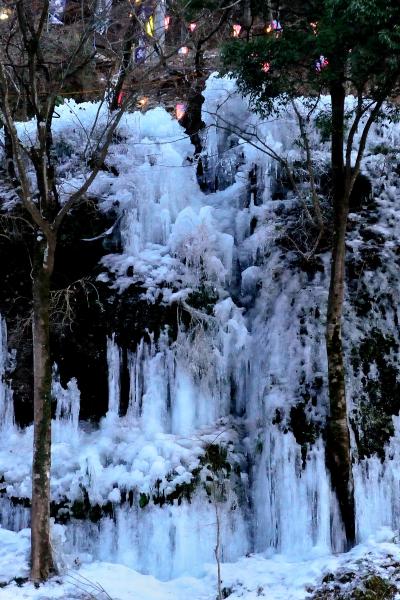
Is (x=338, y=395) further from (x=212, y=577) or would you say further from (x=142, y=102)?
(x=142, y=102)

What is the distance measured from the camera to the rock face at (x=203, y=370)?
7133 mm

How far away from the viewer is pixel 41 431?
5922 mm

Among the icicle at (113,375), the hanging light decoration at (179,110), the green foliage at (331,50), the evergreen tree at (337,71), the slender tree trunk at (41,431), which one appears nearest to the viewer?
the green foliage at (331,50)

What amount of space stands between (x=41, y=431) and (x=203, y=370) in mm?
2790

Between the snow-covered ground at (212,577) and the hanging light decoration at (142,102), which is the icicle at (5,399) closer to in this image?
the snow-covered ground at (212,577)

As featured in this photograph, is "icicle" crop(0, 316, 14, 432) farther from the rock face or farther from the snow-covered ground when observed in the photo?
the snow-covered ground

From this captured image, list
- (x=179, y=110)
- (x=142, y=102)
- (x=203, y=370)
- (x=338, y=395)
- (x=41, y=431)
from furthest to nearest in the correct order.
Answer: (x=142, y=102)
(x=179, y=110)
(x=203, y=370)
(x=338, y=395)
(x=41, y=431)

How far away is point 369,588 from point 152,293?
5045 mm

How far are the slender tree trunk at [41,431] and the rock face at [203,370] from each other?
1197 mm

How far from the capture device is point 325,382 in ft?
25.1

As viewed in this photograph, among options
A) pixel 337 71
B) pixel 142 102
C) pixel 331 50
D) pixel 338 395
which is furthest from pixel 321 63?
pixel 142 102

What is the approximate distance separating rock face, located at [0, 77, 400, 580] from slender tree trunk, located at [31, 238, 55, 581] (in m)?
1.20

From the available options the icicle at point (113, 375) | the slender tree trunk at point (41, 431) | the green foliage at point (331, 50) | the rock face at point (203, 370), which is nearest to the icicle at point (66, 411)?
the rock face at point (203, 370)

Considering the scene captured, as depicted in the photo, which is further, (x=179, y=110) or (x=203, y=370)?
(x=179, y=110)
